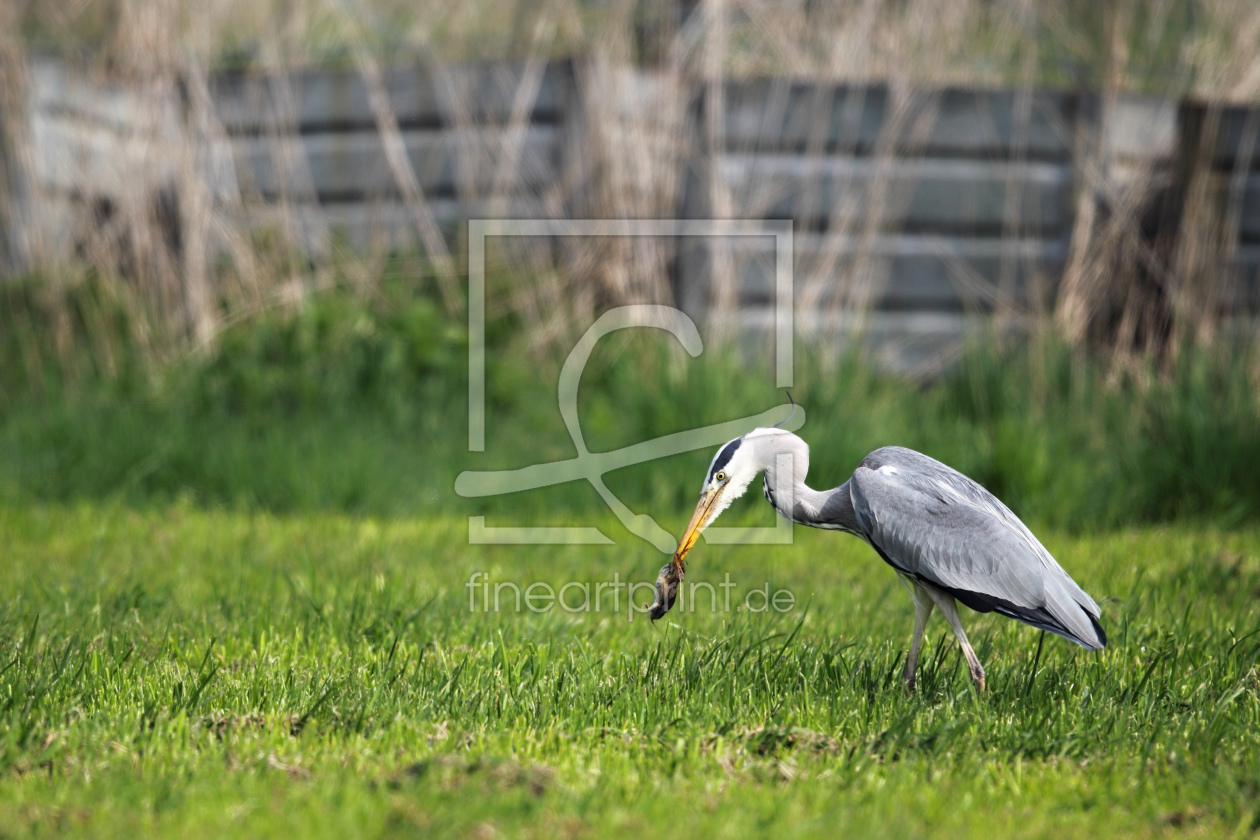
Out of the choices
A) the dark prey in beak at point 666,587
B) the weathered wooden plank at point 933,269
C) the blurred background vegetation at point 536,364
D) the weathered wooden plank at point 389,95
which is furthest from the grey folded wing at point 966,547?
the weathered wooden plank at point 389,95

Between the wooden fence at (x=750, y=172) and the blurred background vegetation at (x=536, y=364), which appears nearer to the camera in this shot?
the blurred background vegetation at (x=536, y=364)

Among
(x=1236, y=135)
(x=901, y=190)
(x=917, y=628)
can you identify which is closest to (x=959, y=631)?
(x=917, y=628)

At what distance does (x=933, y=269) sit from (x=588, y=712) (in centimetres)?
516

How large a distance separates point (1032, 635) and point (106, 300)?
583 centimetres

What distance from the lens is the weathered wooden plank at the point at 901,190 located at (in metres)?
7.38

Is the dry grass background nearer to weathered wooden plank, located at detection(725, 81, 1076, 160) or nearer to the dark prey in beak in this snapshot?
weathered wooden plank, located at detection(725, 81, 1076, 160)

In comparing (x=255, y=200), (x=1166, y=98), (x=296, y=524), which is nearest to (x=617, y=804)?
(x=296, y=524)

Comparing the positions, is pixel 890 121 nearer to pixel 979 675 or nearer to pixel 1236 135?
pixel 1236 135

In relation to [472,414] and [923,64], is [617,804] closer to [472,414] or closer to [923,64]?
[472,414]

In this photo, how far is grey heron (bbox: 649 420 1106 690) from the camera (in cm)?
307

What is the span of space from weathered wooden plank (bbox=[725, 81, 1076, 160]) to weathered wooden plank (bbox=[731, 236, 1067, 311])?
59cm

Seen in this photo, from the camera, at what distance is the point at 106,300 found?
7.30m

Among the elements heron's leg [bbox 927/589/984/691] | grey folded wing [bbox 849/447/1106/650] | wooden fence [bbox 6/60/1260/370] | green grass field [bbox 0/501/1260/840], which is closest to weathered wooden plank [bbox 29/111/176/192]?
wooden fence [bbox 6/60/1260/370]

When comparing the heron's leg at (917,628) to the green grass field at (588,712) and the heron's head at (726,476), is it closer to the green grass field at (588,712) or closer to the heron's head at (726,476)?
the green grass field at (588,712)
